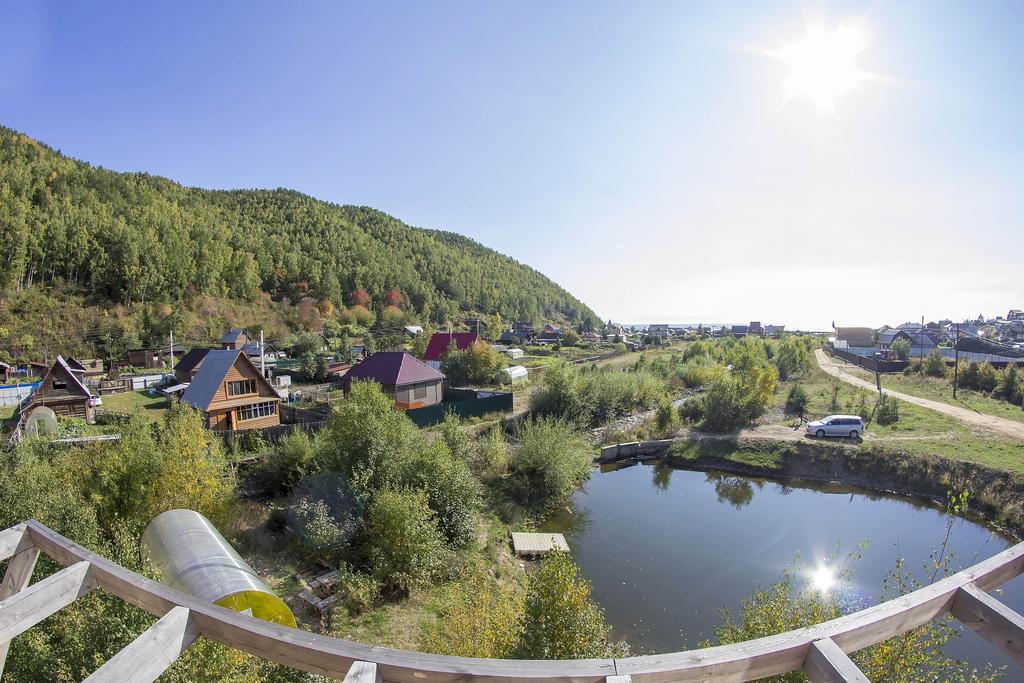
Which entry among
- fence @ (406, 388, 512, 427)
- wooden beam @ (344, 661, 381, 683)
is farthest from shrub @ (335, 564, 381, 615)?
fence @ (406, 388, 512, 427)

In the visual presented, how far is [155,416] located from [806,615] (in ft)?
95.6

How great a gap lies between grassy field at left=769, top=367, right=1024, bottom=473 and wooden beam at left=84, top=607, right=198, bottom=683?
24922mm

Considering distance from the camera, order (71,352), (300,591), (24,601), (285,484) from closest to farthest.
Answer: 1. (24,601)
2. (300,591)
3. (285,484)
4. (71,352)

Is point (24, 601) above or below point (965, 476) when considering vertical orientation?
above

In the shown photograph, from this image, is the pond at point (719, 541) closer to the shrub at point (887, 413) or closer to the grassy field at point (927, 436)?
the grassy field at point (927, 436)

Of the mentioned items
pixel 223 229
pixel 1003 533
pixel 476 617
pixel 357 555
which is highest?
pixel 223 229

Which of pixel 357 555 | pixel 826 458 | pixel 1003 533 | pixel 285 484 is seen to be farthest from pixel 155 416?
pixel 1003 533

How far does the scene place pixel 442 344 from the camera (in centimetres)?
4022

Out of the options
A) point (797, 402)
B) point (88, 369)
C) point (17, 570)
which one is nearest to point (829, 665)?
point (17, 570)

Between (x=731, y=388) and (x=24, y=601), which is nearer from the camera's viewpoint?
(x=24, y=601)

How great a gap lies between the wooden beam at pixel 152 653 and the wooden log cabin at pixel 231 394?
2108cm

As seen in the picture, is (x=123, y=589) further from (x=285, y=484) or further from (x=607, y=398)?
(x=607, y=398)

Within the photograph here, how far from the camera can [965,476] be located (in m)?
18.1

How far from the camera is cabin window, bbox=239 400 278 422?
2136 cm
